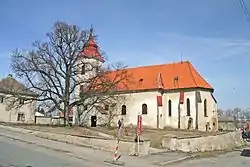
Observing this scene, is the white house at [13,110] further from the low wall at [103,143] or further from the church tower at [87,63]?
the low wall at [103,143]

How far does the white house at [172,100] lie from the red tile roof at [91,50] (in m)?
12.5

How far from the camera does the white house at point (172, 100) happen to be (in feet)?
193

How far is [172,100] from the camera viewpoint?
200ft

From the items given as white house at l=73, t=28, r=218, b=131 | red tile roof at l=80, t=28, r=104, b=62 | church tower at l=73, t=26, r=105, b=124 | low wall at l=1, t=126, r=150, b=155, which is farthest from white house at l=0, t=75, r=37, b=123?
low wall at l=1, t=126, r=150, b=155

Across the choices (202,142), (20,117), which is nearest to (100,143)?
(202,142)

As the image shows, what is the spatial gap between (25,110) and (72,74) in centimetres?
2593

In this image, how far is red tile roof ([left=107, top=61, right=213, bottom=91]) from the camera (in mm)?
60594

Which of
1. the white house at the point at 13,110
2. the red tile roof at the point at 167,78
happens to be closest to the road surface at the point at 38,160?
the white house at the point at 13,110

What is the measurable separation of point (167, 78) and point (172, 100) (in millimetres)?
4653

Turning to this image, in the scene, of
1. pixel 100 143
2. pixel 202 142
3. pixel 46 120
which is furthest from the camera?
pixel 46 120

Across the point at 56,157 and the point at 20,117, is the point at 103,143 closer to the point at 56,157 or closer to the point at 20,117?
the point at 56,157

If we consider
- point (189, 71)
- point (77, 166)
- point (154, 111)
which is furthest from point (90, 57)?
point (77, 166)

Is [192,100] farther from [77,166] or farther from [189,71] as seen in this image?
[77,166]

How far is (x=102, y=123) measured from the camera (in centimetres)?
6316
